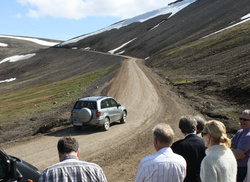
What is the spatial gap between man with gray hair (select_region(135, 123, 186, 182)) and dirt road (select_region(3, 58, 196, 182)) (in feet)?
15.7

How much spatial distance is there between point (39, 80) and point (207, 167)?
55279 millimetres

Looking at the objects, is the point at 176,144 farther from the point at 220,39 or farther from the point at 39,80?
the point at 39,80

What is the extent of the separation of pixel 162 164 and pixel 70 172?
1.21m

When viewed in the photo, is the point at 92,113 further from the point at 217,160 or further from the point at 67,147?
the point at 217,160

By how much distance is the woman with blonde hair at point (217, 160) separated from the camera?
11.7 ft

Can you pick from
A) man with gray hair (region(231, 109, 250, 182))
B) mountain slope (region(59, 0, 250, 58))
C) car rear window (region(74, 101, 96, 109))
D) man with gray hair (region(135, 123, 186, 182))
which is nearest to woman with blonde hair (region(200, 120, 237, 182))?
man with gray hair (region(135, 123, 186, 182))

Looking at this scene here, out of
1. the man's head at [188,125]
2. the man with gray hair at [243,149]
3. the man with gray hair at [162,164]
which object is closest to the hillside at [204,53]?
the man with gray hair at [243,149]

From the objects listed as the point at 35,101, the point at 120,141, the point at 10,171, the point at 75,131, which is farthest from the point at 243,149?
the point at 35,101

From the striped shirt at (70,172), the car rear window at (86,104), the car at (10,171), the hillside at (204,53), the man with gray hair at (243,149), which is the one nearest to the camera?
the striped shirt at (70,172)

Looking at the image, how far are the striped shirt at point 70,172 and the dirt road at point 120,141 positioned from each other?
15.9ft

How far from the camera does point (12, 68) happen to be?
79.9 meters

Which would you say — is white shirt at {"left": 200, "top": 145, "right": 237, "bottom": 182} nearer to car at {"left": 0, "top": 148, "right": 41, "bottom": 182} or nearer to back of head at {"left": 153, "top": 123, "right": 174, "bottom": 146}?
back of head at {"left": 153, "top": 123, "right": 174, "bottom": 146}

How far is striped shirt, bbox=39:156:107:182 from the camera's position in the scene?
3.32 metres

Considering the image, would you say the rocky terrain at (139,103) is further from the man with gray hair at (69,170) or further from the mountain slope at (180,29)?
the man with gray hair at (69,170)
